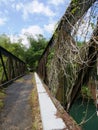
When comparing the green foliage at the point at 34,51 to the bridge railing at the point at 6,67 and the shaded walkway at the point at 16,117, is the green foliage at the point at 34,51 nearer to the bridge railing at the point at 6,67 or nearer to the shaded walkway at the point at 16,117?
the bridge railing at the point at 6,67

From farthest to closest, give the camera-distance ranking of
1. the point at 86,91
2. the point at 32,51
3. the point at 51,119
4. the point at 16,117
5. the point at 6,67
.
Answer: the point at 32,51, the point at 6,67, the point at 16,117, the point at 86,91, the point at 51,119

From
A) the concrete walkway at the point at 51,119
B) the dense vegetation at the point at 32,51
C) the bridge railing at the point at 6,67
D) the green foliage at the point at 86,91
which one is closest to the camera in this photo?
the concrete walkway at the point at 51,119

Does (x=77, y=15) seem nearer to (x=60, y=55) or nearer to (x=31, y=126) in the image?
(x=60, y=55)

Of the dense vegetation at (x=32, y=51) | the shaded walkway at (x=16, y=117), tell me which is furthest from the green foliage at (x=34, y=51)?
the shaded walkway at (x=16, y=117)

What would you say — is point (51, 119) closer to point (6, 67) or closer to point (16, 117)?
point (16, 117)

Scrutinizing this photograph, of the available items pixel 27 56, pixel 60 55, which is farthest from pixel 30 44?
pixel 60 55

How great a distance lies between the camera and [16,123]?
Result: 3.10m

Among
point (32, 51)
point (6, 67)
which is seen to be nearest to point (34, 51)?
point (32, 51)

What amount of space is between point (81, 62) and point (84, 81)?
0.19m

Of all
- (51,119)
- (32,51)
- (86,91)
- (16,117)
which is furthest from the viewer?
(32,51)

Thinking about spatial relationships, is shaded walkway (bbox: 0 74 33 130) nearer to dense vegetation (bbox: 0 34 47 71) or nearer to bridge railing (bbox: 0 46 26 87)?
bridge railing (bbox: 0 46 26 87)

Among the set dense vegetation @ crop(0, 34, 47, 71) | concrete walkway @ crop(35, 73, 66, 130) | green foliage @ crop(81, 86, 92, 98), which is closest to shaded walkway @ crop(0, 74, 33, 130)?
concrete walkway @ crop(35, 73, 66, 130)

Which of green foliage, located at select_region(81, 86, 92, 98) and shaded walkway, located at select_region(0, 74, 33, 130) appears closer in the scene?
green foliage, located at select_region(81, 86, 92, 98)

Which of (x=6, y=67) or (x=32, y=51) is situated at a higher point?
(x=32, y=51)
